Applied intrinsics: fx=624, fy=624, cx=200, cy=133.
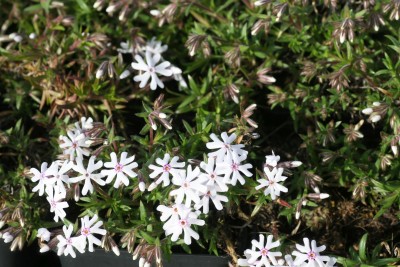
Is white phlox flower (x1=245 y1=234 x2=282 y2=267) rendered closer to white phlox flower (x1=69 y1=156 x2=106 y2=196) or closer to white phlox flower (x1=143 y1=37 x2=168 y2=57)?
white phlox flower (x1=69 y1=156 x2=106 y2=196)

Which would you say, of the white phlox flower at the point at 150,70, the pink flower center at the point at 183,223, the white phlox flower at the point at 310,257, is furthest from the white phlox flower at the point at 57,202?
the white phlox flower at the point at 310,257

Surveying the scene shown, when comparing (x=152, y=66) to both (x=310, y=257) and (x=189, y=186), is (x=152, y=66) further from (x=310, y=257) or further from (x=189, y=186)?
(x=310, y=257)

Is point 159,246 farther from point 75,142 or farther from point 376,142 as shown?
point 376,142

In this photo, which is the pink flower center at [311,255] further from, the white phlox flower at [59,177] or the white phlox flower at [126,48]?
the white phlox flower at [126,48]

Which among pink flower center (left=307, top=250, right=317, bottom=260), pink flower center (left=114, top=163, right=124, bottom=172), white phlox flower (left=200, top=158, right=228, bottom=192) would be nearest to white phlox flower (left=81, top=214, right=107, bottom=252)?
pink flower center (left=114, top=163, right=124, bottom=172)

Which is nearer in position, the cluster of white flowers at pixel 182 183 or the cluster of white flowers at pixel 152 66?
the cluster of white flowers at pixel 182 183

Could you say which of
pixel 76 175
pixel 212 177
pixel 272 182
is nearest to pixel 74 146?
pixel 76 175
